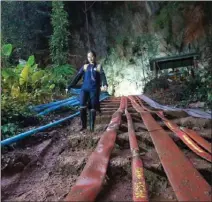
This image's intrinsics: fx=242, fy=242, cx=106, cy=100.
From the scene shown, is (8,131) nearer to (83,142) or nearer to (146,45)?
(83,142)

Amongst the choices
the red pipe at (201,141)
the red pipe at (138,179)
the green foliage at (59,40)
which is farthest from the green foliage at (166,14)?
the red pipe at (138,179)

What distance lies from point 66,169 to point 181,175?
907 mm

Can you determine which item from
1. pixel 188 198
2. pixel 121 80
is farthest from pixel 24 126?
pixel 121 80

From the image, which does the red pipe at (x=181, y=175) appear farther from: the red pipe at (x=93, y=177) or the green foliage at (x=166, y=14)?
the green foliage at (x=166, y=14)

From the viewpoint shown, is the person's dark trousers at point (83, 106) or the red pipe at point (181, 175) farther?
the person's dark trousers at point (83, 106)

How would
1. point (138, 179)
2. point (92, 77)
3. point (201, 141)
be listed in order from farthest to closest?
point (92, 77), point (201, 141), point (138, 179)

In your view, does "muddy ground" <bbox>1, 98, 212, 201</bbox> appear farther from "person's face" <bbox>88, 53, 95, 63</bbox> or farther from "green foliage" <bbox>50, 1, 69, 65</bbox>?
"green foliage" <bbox>50, 1, 69, 65</bbox>

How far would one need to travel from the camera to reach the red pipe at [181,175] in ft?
4.46

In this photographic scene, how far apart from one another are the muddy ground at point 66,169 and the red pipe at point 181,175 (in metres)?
0.06

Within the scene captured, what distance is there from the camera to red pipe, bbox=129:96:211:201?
136 centimetres

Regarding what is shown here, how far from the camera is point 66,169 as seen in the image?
6.49 ft

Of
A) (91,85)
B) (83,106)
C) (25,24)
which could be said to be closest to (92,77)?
(91,85)

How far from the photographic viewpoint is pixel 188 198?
131 cm

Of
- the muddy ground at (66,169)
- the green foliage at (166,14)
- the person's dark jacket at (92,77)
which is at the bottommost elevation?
the muddy ground at (66,169)
